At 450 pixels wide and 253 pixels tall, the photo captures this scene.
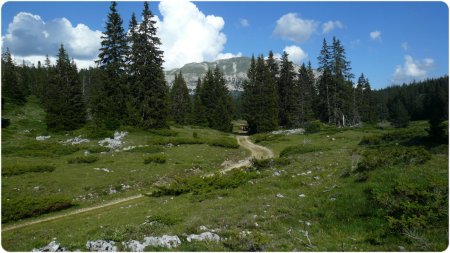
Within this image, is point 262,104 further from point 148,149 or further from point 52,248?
point 52,248

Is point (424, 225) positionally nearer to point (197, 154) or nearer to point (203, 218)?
point (203, 218)

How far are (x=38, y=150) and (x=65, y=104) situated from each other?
850 inches

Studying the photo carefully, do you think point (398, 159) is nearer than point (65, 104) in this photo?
Yes

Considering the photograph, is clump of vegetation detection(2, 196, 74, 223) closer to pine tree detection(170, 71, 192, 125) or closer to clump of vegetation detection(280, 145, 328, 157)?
clump of vegetation detection(280, 145, 328, 157)

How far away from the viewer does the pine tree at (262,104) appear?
7069cm

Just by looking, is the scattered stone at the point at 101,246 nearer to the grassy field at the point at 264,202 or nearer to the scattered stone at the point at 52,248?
the grassy field at the point at 264,202

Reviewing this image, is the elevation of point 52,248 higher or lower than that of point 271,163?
lower

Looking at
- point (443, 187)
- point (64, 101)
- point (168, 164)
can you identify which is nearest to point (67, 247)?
point (443, 187)

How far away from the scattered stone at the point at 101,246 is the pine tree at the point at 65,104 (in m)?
49.5

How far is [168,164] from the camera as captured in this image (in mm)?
32625

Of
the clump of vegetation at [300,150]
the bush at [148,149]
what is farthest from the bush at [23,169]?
the clump of vegetation at [300,150]

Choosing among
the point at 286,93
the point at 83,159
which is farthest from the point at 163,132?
the point at 286,93

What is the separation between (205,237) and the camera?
1217 cm

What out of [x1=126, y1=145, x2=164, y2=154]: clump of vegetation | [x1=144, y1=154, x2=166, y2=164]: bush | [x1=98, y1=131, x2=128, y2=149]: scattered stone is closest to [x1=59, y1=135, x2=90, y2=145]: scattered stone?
[x1=98, y1=131, x2=128, y2=149]: scattered stone
